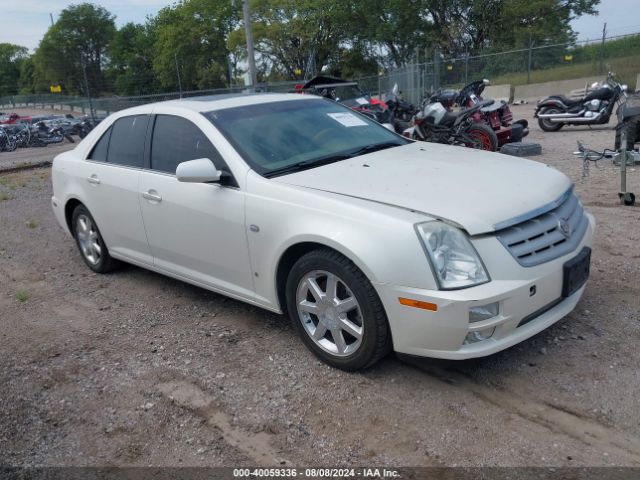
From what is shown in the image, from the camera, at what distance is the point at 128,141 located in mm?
4906

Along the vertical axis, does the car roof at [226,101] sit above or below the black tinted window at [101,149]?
above

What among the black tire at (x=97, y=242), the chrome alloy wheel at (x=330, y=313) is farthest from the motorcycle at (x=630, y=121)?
the black tire at (x=97, y=242)

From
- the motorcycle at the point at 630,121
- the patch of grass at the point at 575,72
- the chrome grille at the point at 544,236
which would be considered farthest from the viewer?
the patch of grass at the point at 575,72

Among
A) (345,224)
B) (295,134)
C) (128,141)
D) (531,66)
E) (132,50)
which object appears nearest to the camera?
(345,224)

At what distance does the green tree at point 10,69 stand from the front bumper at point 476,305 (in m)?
93.5

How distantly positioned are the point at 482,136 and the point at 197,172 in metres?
6.95

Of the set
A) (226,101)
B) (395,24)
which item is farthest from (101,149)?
(395,24)

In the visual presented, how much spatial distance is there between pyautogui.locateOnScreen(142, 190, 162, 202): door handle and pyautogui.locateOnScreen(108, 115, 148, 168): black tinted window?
30 centimetres

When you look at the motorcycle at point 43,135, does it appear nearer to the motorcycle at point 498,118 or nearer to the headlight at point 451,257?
the motorcycle at point 498,118

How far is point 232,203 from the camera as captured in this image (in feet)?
12.6

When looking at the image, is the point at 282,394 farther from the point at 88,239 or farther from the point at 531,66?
the point at 531,66

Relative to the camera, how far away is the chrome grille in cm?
308

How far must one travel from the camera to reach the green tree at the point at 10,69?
3529 inches

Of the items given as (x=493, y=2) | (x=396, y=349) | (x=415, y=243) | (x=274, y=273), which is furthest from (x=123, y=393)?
(x=493, y=2)
